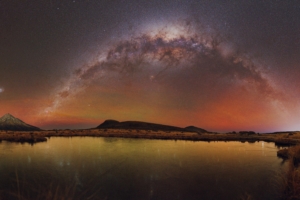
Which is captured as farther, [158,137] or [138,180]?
[158,137]

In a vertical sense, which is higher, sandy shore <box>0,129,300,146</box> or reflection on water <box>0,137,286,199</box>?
sandy shore <box>0,129,300,146</box>

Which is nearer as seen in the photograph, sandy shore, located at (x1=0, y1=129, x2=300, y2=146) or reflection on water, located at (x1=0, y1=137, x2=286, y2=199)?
reflection on water, located at (x1=0, y1=137, x2=286, y2=199)

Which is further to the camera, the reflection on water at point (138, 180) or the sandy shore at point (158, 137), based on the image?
the sandy shore at point (158, 137)

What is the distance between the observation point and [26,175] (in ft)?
47.2

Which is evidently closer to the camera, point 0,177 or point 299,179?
point 299,179

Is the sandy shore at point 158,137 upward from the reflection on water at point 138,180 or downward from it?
upward

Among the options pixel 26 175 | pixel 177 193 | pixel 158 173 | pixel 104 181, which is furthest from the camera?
pixel 158 173

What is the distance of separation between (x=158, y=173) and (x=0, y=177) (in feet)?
32.9

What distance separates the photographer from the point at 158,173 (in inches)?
611

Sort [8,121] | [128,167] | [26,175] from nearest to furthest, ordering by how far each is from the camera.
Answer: [26,175] < [128,167] < [8,121]

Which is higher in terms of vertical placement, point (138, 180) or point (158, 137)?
point (158, 137)

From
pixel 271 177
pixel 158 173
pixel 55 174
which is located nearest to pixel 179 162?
pixel 158 173

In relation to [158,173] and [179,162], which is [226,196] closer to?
[158,173]

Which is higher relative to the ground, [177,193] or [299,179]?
[299,179]
